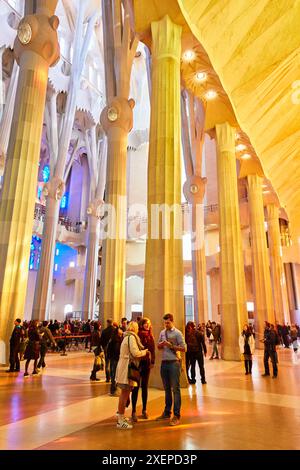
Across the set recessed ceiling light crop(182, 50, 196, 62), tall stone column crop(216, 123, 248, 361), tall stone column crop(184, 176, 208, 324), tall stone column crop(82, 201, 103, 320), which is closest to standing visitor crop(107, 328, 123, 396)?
tall stone column crop(216, 123, 248, 361)

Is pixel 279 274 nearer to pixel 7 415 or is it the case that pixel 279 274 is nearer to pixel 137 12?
pixel 137 12

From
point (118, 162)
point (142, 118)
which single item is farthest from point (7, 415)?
point (142, 118)

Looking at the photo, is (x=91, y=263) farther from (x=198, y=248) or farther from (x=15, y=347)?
(x=15, y=347)

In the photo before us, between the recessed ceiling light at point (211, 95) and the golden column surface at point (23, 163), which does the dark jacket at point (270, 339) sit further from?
the recessed ceiling light at point (211, 95)

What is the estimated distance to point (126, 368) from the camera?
3.84 metres

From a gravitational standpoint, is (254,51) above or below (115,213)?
above

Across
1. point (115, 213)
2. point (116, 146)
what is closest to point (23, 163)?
point (115, 213)

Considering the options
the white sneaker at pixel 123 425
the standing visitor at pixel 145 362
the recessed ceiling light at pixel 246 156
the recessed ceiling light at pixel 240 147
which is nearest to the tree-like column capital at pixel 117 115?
the recessed ceiling light at pixel 240 147

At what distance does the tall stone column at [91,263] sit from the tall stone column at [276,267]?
12911 millimetres

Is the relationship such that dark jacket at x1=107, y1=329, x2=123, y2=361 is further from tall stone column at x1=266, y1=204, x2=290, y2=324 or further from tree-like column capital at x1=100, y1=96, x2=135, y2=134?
tall stone column at x1=266, y1=204, x2=290, y2=324

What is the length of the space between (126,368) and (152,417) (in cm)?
89

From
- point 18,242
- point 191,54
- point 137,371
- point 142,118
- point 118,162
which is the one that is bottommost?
point 137,371

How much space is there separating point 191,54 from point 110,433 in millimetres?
11808
